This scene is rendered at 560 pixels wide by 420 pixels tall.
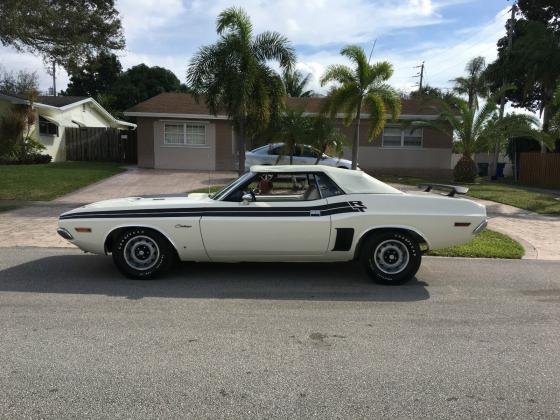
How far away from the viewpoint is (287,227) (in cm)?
612

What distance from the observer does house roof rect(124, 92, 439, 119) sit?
23.8 meters

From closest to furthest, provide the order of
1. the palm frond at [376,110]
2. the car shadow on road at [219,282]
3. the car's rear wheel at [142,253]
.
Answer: the car shadow on road at [219,282]
the car's rear wheel at [142,253]
the palm frond at [376,110]

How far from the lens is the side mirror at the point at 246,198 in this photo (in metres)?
6.18

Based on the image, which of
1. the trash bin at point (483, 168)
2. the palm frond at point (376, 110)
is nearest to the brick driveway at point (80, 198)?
the palm frond at point (376, 110)

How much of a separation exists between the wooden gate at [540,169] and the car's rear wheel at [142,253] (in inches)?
831

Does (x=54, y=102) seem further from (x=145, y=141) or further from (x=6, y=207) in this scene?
(x=6, y=207)

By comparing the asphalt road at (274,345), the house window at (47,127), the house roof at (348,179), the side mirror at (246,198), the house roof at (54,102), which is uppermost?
the house roof at (54,102)

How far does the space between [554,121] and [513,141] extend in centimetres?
776

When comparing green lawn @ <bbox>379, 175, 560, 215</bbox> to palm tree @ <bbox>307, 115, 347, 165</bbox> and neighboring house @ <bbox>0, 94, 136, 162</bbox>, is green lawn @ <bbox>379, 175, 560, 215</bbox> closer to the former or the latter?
palm tree @ <bbox>307, 115, 347, 165</bbox>

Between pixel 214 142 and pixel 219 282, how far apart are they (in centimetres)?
1873

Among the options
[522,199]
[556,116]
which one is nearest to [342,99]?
[522,199]

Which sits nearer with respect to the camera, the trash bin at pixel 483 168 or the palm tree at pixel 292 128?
the palm tree at pixel 292 128

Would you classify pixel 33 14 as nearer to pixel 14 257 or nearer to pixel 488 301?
pixel 14 257

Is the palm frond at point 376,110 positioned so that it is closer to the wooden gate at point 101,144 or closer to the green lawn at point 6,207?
the green lawn at point 6,207
